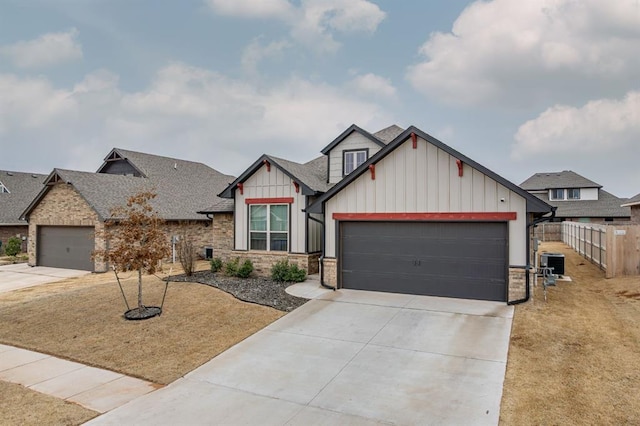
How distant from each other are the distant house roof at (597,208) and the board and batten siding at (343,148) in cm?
2915

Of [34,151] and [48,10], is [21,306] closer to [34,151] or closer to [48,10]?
[48,10]

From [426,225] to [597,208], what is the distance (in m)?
35.5

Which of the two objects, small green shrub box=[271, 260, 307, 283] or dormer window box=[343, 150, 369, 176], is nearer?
small green shrub box=[271, 260, 307, 283]

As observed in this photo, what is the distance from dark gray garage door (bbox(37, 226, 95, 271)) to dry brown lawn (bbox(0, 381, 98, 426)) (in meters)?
15.0

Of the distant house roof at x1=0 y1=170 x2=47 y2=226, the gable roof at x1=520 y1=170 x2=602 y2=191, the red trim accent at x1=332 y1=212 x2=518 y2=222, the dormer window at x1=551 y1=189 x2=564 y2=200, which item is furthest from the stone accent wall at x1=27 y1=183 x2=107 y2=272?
the dormer window at x1=551 y1=189 x2=564 y2=200

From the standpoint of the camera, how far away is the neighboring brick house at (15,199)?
90.7ft

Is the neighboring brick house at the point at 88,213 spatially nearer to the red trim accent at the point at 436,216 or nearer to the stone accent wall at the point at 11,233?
the red trim accent at the point at 436,216

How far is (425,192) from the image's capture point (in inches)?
472

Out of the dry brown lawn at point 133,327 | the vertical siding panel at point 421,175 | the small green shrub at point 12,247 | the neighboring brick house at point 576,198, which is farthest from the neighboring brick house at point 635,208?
the small green shrub at point 12,247

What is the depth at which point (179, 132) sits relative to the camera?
30031 mm

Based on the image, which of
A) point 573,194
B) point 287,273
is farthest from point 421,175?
point 573,194

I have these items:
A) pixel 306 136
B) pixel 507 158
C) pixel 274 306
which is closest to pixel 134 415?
pixel 274 306

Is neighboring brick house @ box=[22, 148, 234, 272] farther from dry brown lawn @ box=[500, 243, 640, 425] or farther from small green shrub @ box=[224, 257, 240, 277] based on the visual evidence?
dry brown lawn @ box=[500, 243, 640, 425]

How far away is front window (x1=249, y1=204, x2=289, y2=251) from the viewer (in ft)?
52.2
